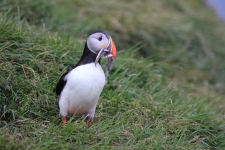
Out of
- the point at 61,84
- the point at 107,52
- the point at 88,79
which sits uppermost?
the point at 107,52

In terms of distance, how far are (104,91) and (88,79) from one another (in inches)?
41.8

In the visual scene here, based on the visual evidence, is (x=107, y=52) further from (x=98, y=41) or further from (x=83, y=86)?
(x=83, y=86)

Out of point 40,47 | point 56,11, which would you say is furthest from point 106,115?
point 56,11

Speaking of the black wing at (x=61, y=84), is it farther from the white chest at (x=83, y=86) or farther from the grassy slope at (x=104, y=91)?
the grassy slope at (x=104, y=91)

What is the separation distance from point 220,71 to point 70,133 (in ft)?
15.8

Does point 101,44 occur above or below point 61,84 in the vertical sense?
above

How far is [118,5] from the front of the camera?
296 inches

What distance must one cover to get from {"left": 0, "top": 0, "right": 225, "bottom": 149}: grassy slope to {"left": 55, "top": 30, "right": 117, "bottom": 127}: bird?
18 centimetres

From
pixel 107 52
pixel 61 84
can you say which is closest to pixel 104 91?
pixel 61 84

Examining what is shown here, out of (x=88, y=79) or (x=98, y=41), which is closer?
(x=88, y=79)

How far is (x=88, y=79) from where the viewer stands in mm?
3496

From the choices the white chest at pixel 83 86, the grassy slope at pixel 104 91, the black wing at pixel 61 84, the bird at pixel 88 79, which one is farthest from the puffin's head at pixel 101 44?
the grassy slope at pixel 104 91

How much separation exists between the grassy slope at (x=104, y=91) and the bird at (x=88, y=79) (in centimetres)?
18

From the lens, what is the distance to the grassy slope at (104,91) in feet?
11.8
